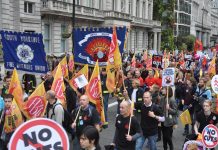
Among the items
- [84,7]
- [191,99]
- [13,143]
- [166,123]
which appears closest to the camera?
[13,143]

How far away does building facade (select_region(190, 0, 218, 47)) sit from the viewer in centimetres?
10825

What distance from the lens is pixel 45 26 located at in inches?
1272

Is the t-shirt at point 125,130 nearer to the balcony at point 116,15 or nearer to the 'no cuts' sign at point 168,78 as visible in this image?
the 'no cuts' sign at point 168,78

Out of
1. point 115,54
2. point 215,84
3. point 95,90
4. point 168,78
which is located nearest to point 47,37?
point 115,54

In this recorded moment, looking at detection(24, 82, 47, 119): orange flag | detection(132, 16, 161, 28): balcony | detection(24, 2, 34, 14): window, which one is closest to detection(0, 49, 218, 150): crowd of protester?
detection(24, 82, 47, 119): orange flag

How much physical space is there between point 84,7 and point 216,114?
31371 millimetres

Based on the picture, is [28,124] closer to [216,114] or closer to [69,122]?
[69,122]

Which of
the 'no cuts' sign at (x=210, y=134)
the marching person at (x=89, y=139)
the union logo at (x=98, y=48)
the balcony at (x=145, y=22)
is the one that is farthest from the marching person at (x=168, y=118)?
the balcony at (x=145, y=22)

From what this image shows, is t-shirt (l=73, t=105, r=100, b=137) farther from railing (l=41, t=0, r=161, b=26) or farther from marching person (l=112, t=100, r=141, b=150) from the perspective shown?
railing (l=41, t=0, r=161, b=26)

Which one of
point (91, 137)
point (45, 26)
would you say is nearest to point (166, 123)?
point (91, 137)

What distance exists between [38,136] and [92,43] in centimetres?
798

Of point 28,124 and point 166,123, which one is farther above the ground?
point 28,124

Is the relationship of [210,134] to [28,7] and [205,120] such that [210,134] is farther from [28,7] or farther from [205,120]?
[28,7]

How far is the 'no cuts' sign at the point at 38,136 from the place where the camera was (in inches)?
149
